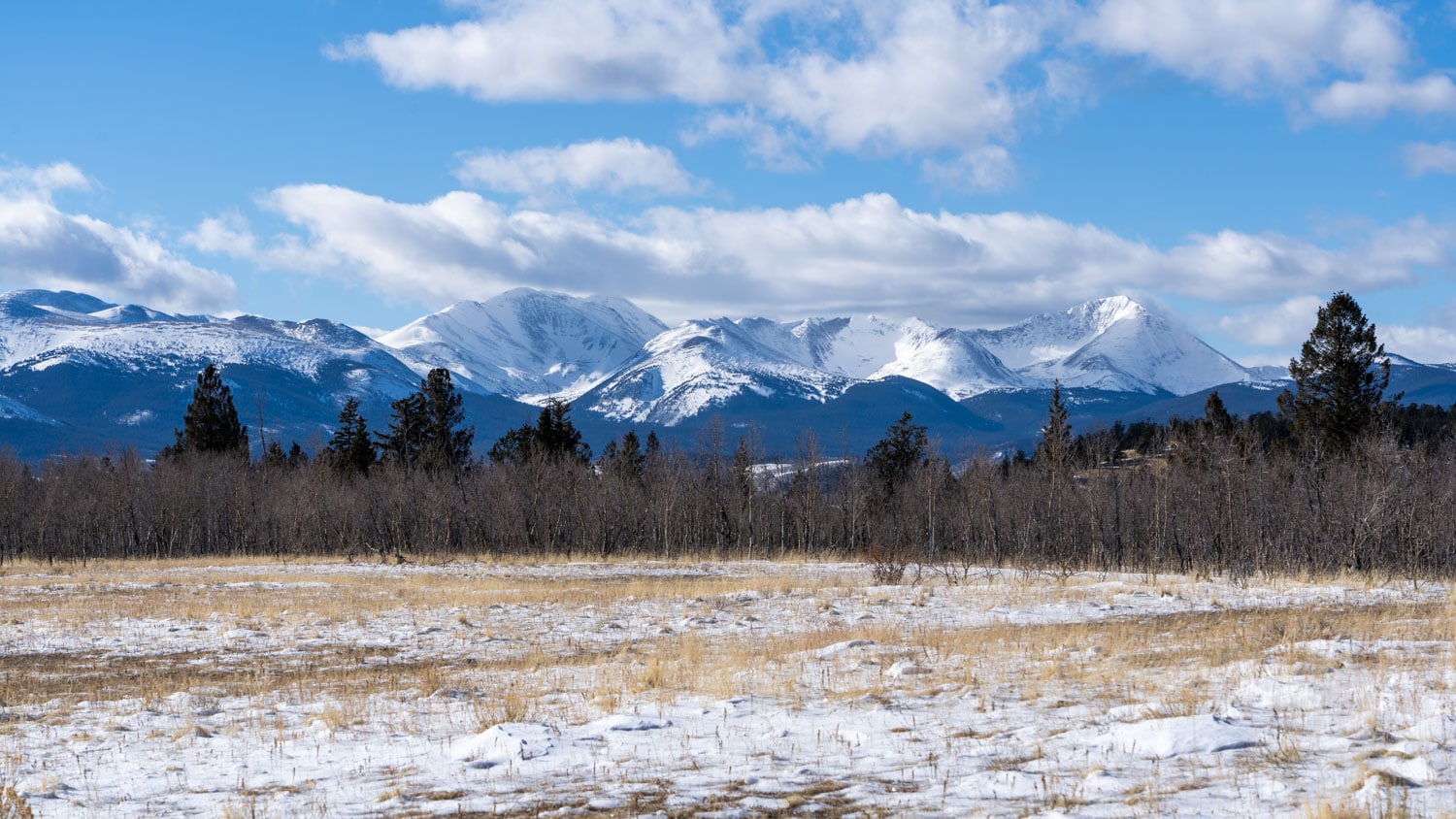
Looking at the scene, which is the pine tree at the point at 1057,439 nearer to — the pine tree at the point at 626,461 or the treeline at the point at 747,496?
the treeline at the point at 747,496

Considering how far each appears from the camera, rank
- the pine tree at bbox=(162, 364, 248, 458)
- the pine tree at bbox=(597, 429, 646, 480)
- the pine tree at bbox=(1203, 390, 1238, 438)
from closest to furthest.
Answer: the pine tree at bbox=(1203, 390, 1238, 438) → the pine tree at bbox=(597, 429, 646, 480) → the pine tree at bbox=(162, 364, 248, 458)

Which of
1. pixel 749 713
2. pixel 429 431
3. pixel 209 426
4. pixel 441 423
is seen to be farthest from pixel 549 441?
pixel 749 713

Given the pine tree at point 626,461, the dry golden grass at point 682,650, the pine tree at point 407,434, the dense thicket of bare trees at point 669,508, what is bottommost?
the dry golden grass at point 682,650

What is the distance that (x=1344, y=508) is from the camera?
55.4m

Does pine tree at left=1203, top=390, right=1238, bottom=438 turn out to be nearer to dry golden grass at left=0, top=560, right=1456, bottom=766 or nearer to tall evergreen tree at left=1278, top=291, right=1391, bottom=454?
tall evergreen tree at left=1278, top=291, right=1391, bottom=454

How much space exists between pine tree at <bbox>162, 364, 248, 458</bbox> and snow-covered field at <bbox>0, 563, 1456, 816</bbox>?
8127 centimetres

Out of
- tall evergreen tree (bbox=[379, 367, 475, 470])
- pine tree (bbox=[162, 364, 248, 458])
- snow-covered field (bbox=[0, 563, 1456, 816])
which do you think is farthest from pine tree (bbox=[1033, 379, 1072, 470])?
pine tree (bbox=[162, 364, 248, 458])

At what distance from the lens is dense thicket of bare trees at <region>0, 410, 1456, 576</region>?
70.5 meters

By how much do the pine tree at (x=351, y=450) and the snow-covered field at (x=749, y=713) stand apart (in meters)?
74.6

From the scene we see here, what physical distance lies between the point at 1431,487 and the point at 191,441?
98.4 meters

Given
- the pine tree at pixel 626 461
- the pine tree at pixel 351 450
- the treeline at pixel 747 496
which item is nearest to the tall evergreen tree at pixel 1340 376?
the treeline at pixel 747 496

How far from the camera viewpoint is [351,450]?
337 feet

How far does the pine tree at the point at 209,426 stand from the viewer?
104125 millimetres

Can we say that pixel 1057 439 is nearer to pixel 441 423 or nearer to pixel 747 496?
pixel 747 496
